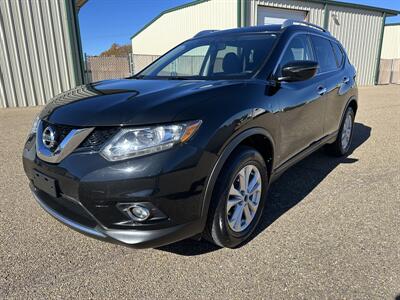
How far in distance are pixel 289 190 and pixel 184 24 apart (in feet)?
61.3

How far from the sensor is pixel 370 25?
1984 cm

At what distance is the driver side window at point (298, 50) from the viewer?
313 cm

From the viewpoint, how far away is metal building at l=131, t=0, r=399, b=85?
1482 centimetres

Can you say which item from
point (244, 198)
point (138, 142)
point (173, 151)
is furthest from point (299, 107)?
point (138, 142)

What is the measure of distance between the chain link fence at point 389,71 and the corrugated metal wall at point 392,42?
25.4ft

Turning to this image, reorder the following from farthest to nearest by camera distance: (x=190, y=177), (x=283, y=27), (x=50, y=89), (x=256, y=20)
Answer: (x=256, y=20), (x=50, y=89), (x=283, y=27), (x=190, y=177)

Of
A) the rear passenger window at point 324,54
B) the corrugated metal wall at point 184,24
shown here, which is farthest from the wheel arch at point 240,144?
the corrugated metal wall at point 184,24

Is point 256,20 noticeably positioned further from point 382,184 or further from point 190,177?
point 190,177

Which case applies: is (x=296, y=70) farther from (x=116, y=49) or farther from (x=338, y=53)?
(x=116, y=49)

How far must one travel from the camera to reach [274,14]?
15398 millimetres

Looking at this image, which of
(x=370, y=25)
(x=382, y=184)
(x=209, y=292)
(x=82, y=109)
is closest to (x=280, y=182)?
(x=382, y=184)

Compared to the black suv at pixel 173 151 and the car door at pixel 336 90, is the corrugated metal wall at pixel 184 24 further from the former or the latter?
the black suv at pixel 173 151

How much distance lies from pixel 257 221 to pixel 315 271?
64 cm

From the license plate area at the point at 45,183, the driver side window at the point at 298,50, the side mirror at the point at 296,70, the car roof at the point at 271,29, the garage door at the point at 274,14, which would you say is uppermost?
the garage door at the point at 274,14
